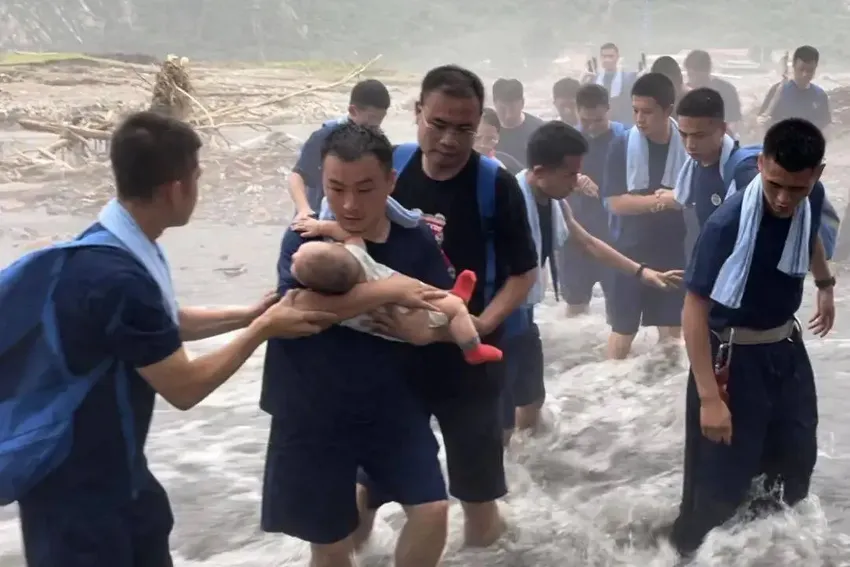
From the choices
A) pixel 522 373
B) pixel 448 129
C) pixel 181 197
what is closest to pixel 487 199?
pixel 448 129

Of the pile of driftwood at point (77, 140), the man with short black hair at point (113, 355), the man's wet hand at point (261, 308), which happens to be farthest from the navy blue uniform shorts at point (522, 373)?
the pile of driftwood at point (77, 140)

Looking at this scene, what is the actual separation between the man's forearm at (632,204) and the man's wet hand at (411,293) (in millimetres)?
3004

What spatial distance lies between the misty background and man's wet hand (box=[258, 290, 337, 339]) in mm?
22753

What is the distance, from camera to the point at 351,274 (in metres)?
2.68

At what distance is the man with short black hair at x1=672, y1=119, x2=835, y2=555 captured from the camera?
3064 mm

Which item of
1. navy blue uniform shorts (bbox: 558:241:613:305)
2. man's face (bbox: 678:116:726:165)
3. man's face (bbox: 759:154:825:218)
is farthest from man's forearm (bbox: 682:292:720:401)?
navy blue uniform shorts (bbox: 558:241:613:305)

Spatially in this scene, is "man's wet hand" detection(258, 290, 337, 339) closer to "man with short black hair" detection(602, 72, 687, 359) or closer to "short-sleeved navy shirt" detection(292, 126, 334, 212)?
"short-sleeved navy shirt" detection(292, 126, 334, 212)

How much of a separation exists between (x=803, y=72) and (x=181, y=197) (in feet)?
27.2

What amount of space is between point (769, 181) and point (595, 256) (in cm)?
179

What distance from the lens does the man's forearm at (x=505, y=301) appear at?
322cm

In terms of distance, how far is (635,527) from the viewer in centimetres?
424

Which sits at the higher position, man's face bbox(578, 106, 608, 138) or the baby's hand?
the baby's hand

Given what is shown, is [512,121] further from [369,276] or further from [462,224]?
[369,276]

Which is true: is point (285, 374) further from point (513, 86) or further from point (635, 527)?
point (513, 86)
